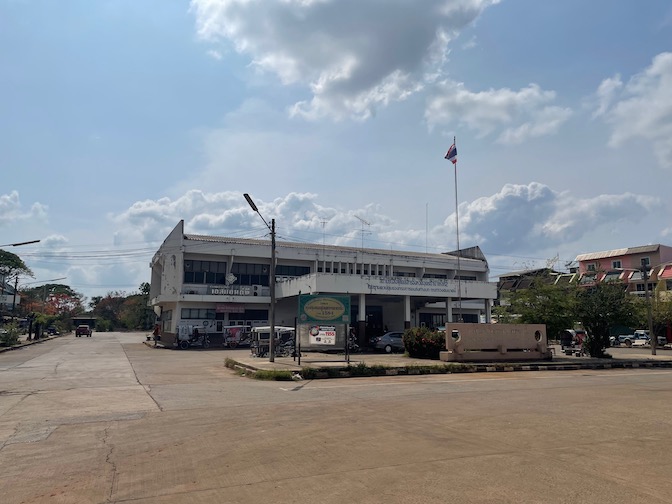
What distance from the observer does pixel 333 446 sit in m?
8.25

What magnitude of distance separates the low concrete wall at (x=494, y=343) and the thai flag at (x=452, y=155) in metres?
14.1

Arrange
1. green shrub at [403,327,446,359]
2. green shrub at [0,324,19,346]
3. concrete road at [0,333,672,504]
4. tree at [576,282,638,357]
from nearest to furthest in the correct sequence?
concrete road at [0,333,672,504] → green shrub at [403,327,446,359] → tree at [576,282,638,357] → green shrub at [0,324,19,346]

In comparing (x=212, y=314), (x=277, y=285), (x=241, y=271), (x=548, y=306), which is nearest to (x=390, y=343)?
(x=548, y=306)

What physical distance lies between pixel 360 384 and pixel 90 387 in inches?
353

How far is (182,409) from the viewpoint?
12250 mm

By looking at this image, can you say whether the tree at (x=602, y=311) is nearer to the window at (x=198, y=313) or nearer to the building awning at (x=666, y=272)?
the window at (x=198, y=313)

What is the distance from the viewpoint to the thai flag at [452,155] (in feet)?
125

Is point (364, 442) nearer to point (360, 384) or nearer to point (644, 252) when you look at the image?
point (360, 384)

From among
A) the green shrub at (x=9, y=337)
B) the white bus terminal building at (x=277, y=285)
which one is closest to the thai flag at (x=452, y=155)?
the white bus terminal building at (x=277, y=285)

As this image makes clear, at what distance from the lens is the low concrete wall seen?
2728cm

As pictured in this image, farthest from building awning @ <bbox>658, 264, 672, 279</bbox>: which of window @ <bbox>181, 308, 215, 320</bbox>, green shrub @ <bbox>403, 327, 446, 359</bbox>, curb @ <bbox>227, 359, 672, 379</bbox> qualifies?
window @ <bbox>181, 308, 215, 320</bbox>

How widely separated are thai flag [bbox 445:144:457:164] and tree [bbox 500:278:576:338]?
411 inches

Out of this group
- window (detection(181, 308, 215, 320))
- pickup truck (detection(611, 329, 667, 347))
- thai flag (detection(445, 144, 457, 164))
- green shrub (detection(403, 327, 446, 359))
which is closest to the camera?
green shrub (detection(403, 327, 446, 359))

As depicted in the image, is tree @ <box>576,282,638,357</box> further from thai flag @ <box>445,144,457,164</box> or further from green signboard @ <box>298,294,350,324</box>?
green signboard @ <box>298,294,350,324</box>
